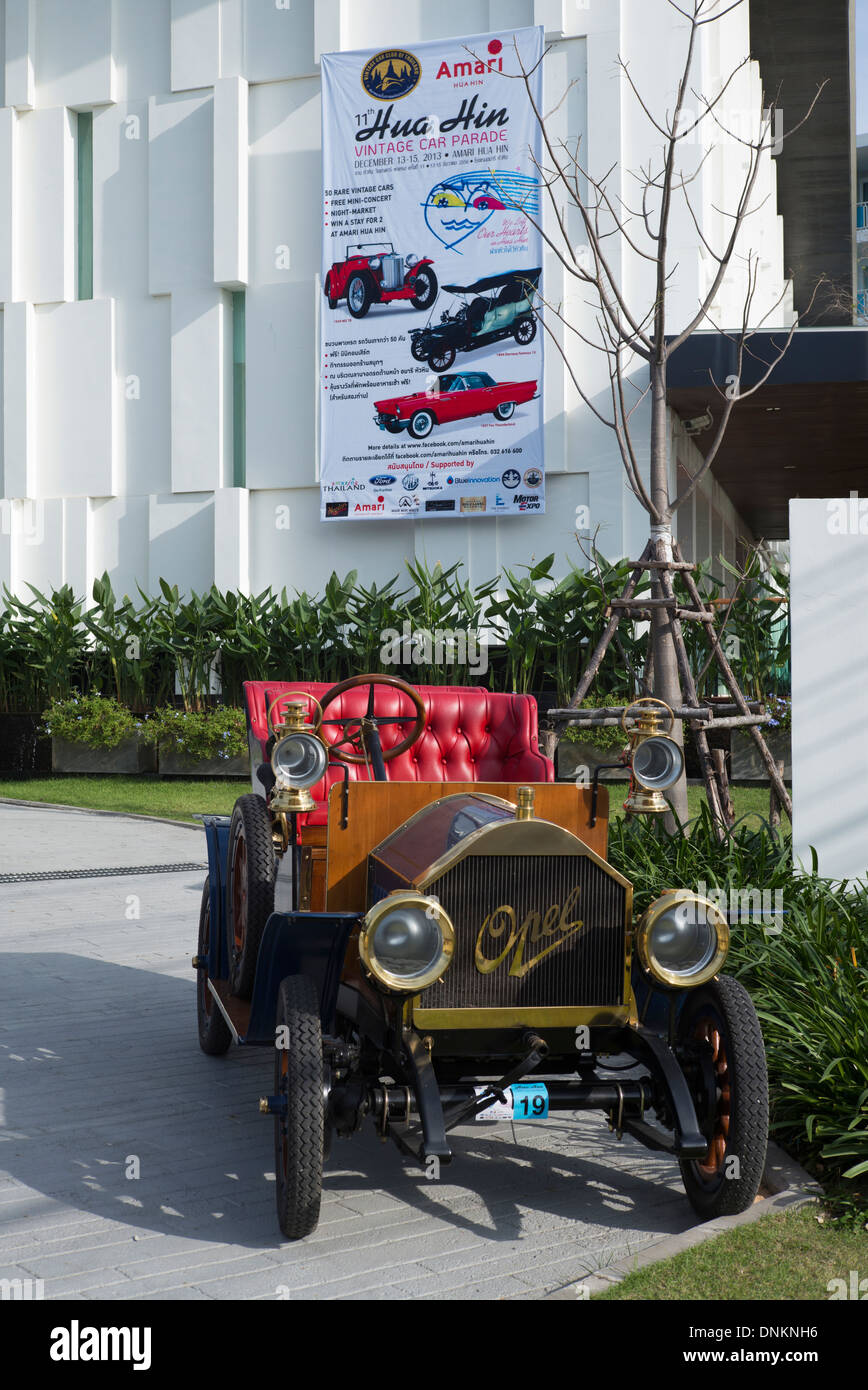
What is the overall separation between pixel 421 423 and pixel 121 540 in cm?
459

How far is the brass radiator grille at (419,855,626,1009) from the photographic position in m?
3.45

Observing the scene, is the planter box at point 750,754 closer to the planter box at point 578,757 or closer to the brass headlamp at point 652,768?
the planter box at point 578,757

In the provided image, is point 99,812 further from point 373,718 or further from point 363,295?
point 373,718

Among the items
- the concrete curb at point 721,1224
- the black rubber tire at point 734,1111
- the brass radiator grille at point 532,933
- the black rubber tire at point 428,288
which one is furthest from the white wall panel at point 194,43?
the concrete curb at point 721,1224

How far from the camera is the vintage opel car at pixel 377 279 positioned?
48.6 ft

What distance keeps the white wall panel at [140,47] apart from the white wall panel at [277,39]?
49.7 inches

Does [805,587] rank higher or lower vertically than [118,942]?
higher

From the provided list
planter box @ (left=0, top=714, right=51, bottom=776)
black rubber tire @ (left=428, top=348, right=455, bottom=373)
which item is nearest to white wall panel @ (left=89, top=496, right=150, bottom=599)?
planter box @ (left=0, top=714, right=51, bottom=776)

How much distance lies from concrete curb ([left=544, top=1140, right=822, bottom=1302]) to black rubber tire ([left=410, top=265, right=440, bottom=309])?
12.3 metres

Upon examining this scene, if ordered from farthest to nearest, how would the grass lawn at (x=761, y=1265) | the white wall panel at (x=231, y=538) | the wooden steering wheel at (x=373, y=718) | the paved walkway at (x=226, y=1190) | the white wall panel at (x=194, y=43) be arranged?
the white wall panel at (x=194, y=43) < the white wall panel at (x=231, y=538) < the wooden steering wheel at (x=373, y=718) < the paved walkway at (x=226, y=1190) < the grass lawn at (x=761, y=1265)

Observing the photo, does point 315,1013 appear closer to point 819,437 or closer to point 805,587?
point 805,587
